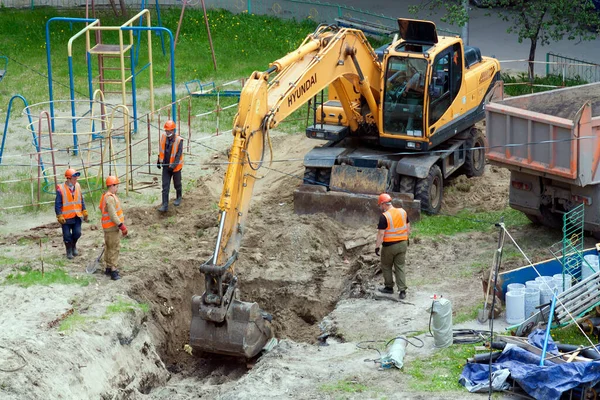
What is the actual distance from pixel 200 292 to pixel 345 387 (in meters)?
4.50

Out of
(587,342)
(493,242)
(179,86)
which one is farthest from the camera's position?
(179,86)

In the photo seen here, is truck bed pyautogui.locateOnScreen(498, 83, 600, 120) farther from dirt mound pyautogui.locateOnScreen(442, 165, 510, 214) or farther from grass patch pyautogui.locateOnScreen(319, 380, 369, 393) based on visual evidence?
grass patch pyautogui.locateOnScreen(319, 380, 369, 393)

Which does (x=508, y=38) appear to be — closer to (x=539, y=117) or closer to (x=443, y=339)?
(x=539, y=117)

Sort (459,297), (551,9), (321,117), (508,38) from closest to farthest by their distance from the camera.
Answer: (459,297) → (321,117) → (551,9) → (508,38)

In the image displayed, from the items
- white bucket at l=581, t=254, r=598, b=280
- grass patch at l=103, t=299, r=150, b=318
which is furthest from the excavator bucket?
white bucket at l=581, t=254, r=598, b=280

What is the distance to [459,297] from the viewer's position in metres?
14.7

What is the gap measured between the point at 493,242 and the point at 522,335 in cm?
393

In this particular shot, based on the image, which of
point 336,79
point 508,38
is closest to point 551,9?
point 508,38

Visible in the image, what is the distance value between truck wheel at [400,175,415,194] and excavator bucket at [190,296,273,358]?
5.41 m

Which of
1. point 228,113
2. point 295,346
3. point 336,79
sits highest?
point 336,79

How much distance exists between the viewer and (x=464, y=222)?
17859 millimetres

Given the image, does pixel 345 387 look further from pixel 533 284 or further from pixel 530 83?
pixel 530 83

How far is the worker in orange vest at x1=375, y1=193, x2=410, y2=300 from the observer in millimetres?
14562

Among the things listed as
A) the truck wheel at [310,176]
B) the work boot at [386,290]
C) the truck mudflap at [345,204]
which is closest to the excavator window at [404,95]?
the truck mudflap at [345,204]
